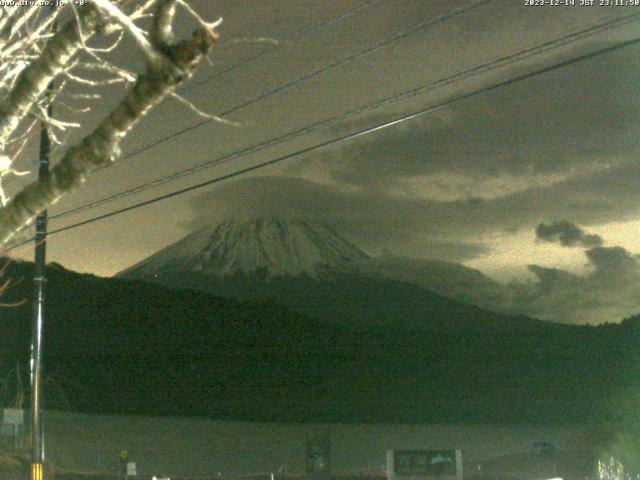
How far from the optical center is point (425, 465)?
24703 millimetres

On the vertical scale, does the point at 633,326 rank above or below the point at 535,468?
above

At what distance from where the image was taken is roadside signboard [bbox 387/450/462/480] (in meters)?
24.5

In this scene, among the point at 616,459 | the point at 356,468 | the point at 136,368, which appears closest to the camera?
the point at 616,459

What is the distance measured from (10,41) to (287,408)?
60.7 metres

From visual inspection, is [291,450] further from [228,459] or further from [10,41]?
[10,41]

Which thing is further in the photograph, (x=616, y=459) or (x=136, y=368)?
(x=136, y=368)

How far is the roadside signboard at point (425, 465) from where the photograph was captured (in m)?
24.5

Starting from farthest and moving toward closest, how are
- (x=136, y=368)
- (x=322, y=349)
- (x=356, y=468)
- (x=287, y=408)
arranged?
1. (x=322, y=349)
2. (x=136, y=368)
3. (x=287, y=408)
4. (x=356, y=468)

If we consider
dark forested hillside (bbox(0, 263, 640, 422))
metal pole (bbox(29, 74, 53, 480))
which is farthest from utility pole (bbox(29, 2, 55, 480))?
dark forested hillside (bbox(0, 263, 640, 422))

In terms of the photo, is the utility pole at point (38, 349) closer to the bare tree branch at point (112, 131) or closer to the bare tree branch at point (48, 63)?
the bare tree branch at point (48, 63)

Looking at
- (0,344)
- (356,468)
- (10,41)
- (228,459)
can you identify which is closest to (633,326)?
(356,468)

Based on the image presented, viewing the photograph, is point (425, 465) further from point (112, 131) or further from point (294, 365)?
point (294, 365)

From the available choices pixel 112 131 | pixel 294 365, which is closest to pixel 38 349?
pixel 112 131

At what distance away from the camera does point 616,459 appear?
3697 centimetres
